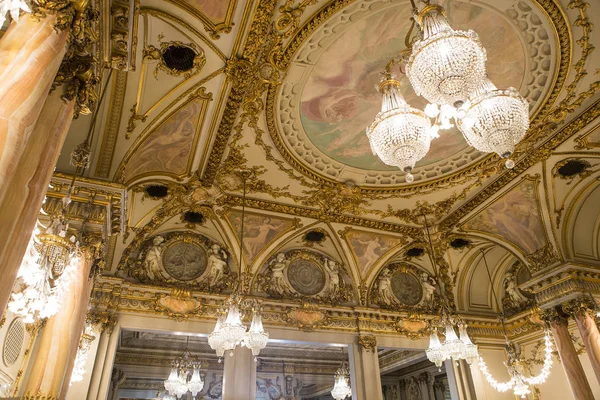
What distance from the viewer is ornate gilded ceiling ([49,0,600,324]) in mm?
5684

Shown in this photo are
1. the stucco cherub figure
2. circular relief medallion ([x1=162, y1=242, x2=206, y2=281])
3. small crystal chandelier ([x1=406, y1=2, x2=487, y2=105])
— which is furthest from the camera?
the stucco cherub figure

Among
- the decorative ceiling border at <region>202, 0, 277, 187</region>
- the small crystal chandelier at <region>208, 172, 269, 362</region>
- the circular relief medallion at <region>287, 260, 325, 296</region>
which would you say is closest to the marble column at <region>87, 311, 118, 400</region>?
the small crystal chandelier at <region>208, 172, 269, 362</region>

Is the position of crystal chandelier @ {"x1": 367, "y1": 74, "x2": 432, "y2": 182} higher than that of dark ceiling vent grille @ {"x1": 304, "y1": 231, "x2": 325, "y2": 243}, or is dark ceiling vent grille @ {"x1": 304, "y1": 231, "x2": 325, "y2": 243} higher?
dark ceiling vent grille @ {"x1": 304, "y1": 231, "x2": 325, "y2": 243}

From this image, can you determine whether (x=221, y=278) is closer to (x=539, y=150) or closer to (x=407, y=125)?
(x=407, y=125)

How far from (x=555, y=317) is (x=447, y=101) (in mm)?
7281

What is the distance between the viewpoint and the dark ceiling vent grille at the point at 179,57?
5.57 meters

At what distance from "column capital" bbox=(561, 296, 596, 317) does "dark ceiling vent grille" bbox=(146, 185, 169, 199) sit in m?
8.89

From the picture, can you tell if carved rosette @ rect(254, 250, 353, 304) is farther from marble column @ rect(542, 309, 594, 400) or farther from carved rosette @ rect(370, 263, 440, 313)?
marble column @ rect(542, 309, 594, 400)

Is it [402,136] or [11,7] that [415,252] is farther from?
[11,7]

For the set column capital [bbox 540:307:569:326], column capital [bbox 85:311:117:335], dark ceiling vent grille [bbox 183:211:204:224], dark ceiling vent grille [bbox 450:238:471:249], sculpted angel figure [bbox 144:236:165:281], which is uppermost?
Result: dark ceiling vent grille [bbox 450:238:471:249]

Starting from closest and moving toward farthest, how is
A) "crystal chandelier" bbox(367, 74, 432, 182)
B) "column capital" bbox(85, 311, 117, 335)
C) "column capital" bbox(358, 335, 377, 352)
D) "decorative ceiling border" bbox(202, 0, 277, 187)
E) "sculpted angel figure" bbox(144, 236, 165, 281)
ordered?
"crystal chandelier" bbox(367, 74, 432, 182) < "decorative ceiling border" bbox(202, 0, 277, 187) < "column capital" bbox(85, 311, 117, 335) < "sculpted angel figure" bbox(144, 236, 165, 281) < "column capital" bbox(358, 335, 377, 352)

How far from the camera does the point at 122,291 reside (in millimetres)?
8414

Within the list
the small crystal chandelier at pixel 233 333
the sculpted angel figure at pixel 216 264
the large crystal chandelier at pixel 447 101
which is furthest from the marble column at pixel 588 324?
the sculpted angel figure at pixel 216 264

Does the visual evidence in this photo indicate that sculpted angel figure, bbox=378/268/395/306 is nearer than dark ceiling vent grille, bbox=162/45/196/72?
No
